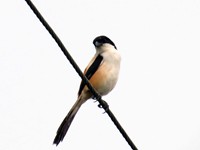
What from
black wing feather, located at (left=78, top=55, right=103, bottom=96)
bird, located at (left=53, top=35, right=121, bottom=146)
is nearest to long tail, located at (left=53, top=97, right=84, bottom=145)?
bird, located at (left=53, top=35, right=121, bottom=146)

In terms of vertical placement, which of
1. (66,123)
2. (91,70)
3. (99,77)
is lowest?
(66,123)

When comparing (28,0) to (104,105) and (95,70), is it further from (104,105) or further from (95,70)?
(95,70)

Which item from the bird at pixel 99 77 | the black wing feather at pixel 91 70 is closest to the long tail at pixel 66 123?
the bird at pixel 99 77

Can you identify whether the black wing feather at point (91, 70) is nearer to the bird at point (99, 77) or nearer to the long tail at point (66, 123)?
the bird at point (99, 77)

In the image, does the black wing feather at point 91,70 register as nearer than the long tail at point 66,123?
No

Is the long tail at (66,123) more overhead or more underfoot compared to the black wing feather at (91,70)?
more underfoot

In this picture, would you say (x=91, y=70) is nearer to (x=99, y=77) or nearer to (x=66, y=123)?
(x=99, y=77)

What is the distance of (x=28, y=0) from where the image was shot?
430 cm

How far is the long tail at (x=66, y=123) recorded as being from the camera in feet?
21.7

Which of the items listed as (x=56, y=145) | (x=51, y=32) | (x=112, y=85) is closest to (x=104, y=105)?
(x=56, y=145)

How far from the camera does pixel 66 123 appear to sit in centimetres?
697

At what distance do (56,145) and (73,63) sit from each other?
1883mm

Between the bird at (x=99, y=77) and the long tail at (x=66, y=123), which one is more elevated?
the bird at (x=99, y=77)

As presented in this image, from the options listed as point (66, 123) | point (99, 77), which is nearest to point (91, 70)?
point (99, 77)
